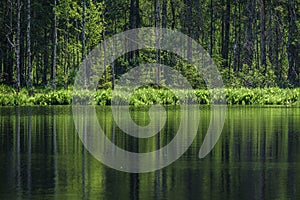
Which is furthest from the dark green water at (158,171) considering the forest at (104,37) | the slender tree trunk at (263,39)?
the slender tree trunk at (263,39)

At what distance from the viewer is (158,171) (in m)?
14.8

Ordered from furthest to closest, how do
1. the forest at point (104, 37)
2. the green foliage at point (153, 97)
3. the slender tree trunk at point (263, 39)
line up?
1. the slender tree trunk at point (263, 39)
2. the forest at point (104, 37)
3. the green foliage at point (153, 97)

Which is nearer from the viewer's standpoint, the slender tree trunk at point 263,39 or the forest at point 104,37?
the forest at point 104,37

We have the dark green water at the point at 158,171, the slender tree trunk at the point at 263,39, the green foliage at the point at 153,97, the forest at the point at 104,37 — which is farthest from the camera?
the slender tree trunk at the point at 263,39

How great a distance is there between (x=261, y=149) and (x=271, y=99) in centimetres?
2977

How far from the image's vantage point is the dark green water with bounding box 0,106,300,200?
39.4 ft

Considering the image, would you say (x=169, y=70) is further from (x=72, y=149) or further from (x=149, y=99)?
(x=72, y=149)

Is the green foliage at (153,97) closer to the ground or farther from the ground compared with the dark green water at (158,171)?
farther from the ground

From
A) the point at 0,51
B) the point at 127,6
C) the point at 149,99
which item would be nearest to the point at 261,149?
the point at 149,99

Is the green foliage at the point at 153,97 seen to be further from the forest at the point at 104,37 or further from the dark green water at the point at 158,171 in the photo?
the dark green water at the point at 158,171

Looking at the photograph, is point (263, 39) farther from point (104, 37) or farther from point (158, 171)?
point (158, 171)

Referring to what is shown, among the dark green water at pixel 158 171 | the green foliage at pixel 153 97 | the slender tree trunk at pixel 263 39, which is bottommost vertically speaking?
the dark green water at pixel 158 171

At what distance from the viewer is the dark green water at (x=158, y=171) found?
1200 cm

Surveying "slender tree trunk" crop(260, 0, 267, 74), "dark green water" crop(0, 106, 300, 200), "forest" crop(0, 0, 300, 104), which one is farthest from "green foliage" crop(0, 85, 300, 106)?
"dark green water" crop(0, 106, 300, 200)
